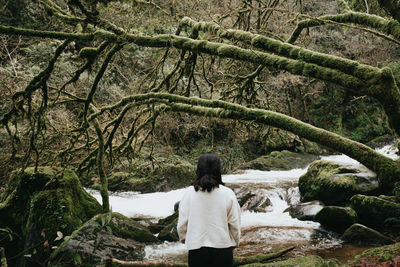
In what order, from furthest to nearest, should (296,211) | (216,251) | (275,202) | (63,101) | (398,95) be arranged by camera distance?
(275,202)
(296,211)
(63,101)
(216,251)
(398,95)

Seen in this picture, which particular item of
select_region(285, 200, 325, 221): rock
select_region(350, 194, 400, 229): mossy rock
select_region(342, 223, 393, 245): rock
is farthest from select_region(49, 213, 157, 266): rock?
select_region(350, 194, 400, 229): mossy rock

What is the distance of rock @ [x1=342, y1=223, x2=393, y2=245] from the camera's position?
705 cm

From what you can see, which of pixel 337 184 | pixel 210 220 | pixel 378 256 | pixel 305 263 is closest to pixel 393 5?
pixel 210 220

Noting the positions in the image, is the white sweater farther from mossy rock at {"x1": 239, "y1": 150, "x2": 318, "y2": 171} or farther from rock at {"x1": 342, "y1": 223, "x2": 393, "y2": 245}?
mossy rock at {"x1": 239, "y1": 150, "x2": 318, "y2": 171}

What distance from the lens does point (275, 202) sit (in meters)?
10.8

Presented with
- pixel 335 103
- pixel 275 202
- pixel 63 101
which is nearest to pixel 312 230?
pixel 275 202

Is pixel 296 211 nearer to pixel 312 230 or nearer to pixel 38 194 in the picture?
pixel 312 230

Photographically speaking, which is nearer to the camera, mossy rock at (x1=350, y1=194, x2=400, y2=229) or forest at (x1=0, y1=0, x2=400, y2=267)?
forest at (x1=0, y1=0, x2=400, y2=267)

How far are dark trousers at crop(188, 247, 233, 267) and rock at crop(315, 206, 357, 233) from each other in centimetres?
603

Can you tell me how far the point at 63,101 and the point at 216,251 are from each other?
13.6ft

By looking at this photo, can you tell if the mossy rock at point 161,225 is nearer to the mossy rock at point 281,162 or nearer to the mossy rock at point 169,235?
the mossy rock at point 169,235

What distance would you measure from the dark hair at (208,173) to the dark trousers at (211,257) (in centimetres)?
58

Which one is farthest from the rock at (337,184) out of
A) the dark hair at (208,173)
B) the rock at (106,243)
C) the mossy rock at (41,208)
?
the dark hair at (208,173)

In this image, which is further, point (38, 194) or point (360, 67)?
point (38, 194)
